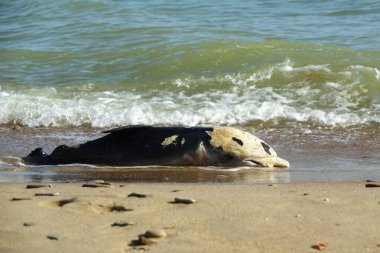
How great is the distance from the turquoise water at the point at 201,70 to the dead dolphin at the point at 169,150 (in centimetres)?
46

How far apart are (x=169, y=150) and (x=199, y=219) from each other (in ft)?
8.21

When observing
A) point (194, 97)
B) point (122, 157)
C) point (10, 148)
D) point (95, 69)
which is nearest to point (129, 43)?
point (95, 69)

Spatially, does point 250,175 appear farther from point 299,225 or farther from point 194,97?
point 194,97

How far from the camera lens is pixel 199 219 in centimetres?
380

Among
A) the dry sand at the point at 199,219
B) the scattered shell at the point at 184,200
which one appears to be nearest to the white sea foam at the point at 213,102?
the dry sand at the point at 199,219

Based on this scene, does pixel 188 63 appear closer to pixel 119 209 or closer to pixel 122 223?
pixel 119 209

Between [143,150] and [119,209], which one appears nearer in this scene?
[119,209]

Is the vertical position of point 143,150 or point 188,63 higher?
point 188,63

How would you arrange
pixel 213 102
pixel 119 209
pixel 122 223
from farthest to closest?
1. pixel 213 102
2. pixel 119 209
3. pixel 122 223

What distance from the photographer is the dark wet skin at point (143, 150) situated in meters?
6.27

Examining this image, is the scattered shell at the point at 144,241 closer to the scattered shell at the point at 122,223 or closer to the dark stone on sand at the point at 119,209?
the scattered shell at the point at 122,223

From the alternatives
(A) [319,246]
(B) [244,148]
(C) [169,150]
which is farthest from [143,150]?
(A) [319,246]

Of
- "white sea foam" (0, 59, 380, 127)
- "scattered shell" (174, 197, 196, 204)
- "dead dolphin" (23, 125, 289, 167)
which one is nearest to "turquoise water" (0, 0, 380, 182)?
"white sea foam" (0, 59, 380, 127)

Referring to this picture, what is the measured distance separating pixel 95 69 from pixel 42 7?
4759mm
